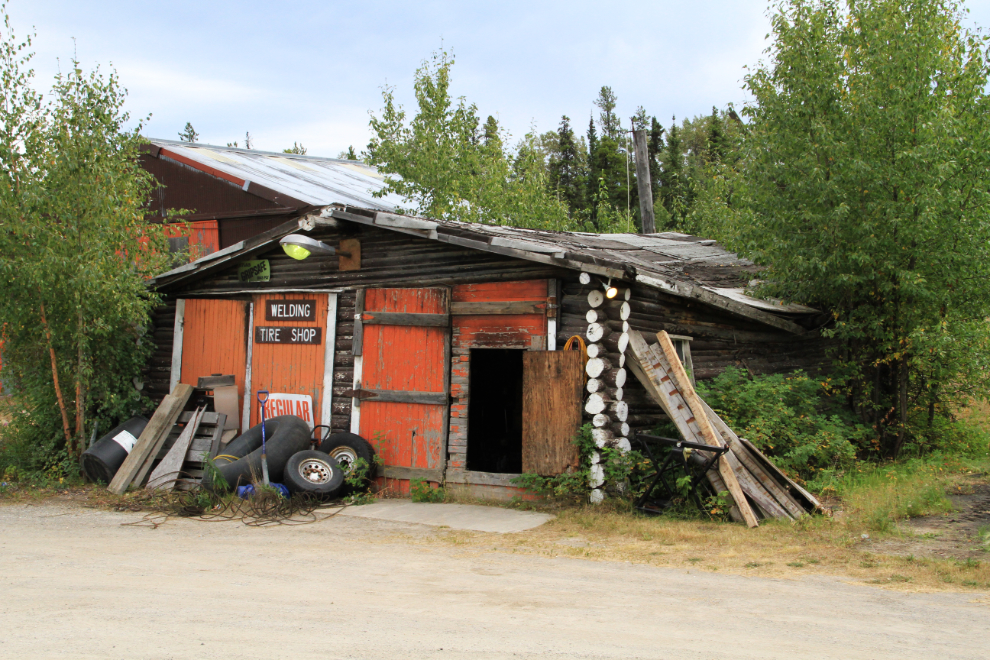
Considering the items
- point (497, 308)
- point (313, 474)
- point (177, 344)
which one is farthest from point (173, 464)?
point (497, 308)

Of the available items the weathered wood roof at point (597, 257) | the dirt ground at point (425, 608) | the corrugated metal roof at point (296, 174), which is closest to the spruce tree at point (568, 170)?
the corrugated metal roof at point (296, 174)

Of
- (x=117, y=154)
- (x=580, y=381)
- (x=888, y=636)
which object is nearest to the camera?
(x=888, y=636)

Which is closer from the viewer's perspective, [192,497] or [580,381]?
[580,381]

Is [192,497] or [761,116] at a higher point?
[761,116]

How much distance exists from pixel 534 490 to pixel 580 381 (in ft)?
4.50

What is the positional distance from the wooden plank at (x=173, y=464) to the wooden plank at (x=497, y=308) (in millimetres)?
4043

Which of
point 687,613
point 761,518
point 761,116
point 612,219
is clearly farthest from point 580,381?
point 612,219

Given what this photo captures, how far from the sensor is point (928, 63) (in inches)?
393

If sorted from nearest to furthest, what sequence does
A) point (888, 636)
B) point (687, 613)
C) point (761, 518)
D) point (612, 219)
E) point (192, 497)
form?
point (888, 636) < point (687, 613) < point (761, 518) < point (192, 497) < point (612, 219)

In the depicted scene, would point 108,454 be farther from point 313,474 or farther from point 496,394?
point 496,394

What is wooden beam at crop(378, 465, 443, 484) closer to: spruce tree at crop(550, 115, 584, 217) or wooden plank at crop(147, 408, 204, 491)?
wooden plank at crop(147, 408, 204, 491)

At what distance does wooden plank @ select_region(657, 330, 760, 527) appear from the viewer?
803 centimetres

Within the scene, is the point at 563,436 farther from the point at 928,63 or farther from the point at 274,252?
the point at 928,63

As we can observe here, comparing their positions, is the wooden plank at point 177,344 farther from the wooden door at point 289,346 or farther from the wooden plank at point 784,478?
the wooden plank at point 784,478
